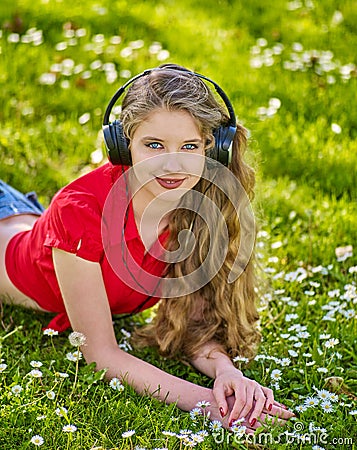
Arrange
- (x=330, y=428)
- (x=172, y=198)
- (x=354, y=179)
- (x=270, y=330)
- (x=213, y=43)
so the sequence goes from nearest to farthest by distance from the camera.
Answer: (x=330, y=428) < (x=172, y=198) < (x=270, y=330) < (x=354, y=179) < (x=213, y=43)

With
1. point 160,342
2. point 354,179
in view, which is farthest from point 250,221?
point 354,179

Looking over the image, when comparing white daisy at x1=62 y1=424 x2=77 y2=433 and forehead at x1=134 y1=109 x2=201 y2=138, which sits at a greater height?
forehead at x1=134 y1=109 x2=201 y2=138

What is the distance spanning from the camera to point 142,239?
3.17 m

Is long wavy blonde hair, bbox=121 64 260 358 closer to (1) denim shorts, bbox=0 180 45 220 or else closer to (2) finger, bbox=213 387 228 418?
(2) finger, bbox=213 387 228 418

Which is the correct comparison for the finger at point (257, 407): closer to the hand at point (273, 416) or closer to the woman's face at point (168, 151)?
the hand at point (273, 416)

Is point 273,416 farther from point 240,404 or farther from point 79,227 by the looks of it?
point 79,227

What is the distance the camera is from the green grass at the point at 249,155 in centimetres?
275

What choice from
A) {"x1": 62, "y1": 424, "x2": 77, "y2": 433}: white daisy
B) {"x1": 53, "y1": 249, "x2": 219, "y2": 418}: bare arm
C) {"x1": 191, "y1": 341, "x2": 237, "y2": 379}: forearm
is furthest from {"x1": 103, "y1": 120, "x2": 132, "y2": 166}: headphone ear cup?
{"x1": 62, "y1": 424, "x2": 77, "y2": 433}: white daisy

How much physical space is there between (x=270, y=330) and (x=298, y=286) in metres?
0.38

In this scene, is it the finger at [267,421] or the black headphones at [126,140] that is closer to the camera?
the finger at [267,421]

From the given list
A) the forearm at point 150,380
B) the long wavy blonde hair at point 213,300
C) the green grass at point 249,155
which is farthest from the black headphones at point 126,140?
the forearm at point 150,380

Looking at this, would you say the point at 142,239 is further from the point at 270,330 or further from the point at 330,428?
the point at 330,428

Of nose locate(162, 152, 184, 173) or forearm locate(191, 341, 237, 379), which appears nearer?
nose locate(162, 152, 184, 173)

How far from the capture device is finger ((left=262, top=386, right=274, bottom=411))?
275 cm
